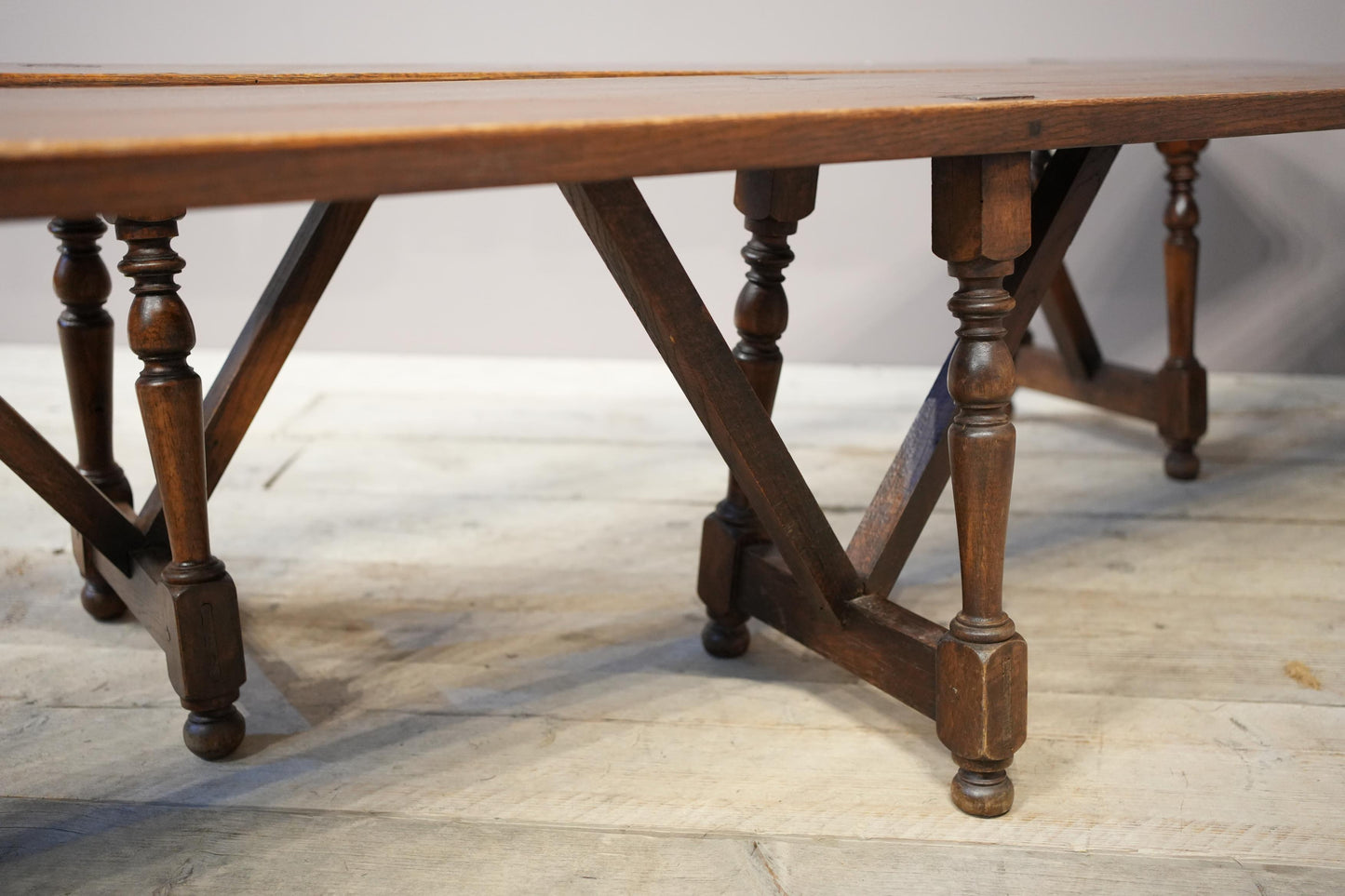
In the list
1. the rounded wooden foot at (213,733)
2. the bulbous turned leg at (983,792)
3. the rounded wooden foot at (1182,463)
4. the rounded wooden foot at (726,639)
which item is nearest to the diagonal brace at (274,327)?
the rounded wooden foot at (213,733)

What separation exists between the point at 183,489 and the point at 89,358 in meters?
0.40

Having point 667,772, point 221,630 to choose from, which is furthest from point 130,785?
point 667,772

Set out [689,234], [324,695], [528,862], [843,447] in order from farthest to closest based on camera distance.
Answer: [689,234] < [843,447] < [324,695] < [528,862]

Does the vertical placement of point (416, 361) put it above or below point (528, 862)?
below

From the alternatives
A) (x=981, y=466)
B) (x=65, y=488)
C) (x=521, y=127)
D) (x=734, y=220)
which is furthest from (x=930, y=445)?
(x=734, y=220)

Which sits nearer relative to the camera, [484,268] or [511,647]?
[511,647]

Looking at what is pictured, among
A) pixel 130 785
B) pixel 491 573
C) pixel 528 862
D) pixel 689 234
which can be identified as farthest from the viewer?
pixel 689 234

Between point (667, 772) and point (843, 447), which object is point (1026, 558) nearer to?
point (843, 447)

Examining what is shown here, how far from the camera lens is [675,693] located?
4.88 feet

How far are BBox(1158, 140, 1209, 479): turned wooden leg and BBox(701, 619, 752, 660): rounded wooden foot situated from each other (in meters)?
1.02

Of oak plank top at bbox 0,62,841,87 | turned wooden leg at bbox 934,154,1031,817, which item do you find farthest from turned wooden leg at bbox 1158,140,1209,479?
turned wooden leg at bbox 934,154,1031,817

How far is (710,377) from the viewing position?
1.23 meters

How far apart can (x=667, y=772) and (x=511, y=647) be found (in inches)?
13.9

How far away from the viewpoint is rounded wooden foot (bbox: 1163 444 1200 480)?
2217 mm
